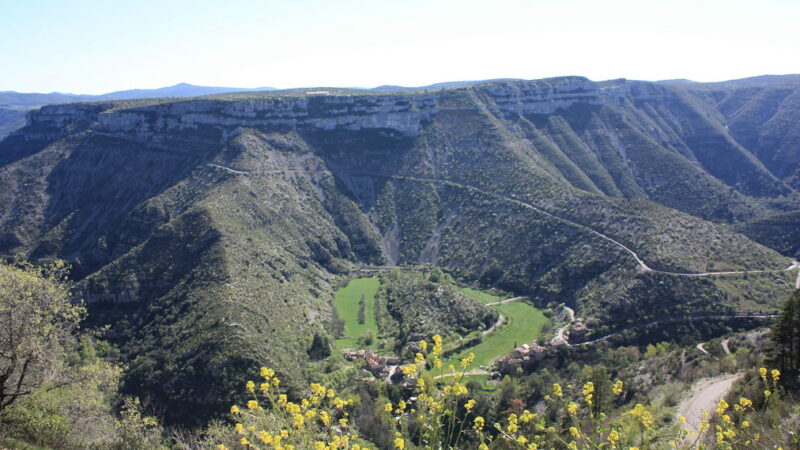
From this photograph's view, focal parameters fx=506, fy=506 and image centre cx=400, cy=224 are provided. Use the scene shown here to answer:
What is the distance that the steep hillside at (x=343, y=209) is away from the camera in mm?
59500

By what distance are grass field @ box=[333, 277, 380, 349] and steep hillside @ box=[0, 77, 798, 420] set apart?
2.93 meters

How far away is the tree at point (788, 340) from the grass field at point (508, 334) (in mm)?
28805

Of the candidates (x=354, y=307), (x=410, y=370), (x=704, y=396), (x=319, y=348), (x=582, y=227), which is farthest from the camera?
(x=582, y=227)

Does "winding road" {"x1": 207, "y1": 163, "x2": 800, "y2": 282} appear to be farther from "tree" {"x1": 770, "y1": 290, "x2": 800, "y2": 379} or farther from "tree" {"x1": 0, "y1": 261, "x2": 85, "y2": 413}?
"tree" {"x1": 0, "y1": 261, "x2": 85, "y2": 413}

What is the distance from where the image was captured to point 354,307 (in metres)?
77.0

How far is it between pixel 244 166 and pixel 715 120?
512 feet

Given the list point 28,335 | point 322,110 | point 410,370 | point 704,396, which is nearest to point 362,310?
point 704,396

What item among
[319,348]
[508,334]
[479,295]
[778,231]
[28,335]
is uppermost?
[28,335]

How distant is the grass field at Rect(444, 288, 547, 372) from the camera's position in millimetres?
59453

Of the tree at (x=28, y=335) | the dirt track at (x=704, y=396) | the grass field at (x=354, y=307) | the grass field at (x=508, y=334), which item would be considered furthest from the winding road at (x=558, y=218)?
the tree at (x=28, y=335)

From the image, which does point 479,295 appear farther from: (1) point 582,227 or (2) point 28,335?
(2) point 28,335

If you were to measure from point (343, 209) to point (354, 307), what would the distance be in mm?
31210

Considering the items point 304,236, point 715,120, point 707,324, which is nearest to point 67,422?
point 707,324

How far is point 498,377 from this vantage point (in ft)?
182
